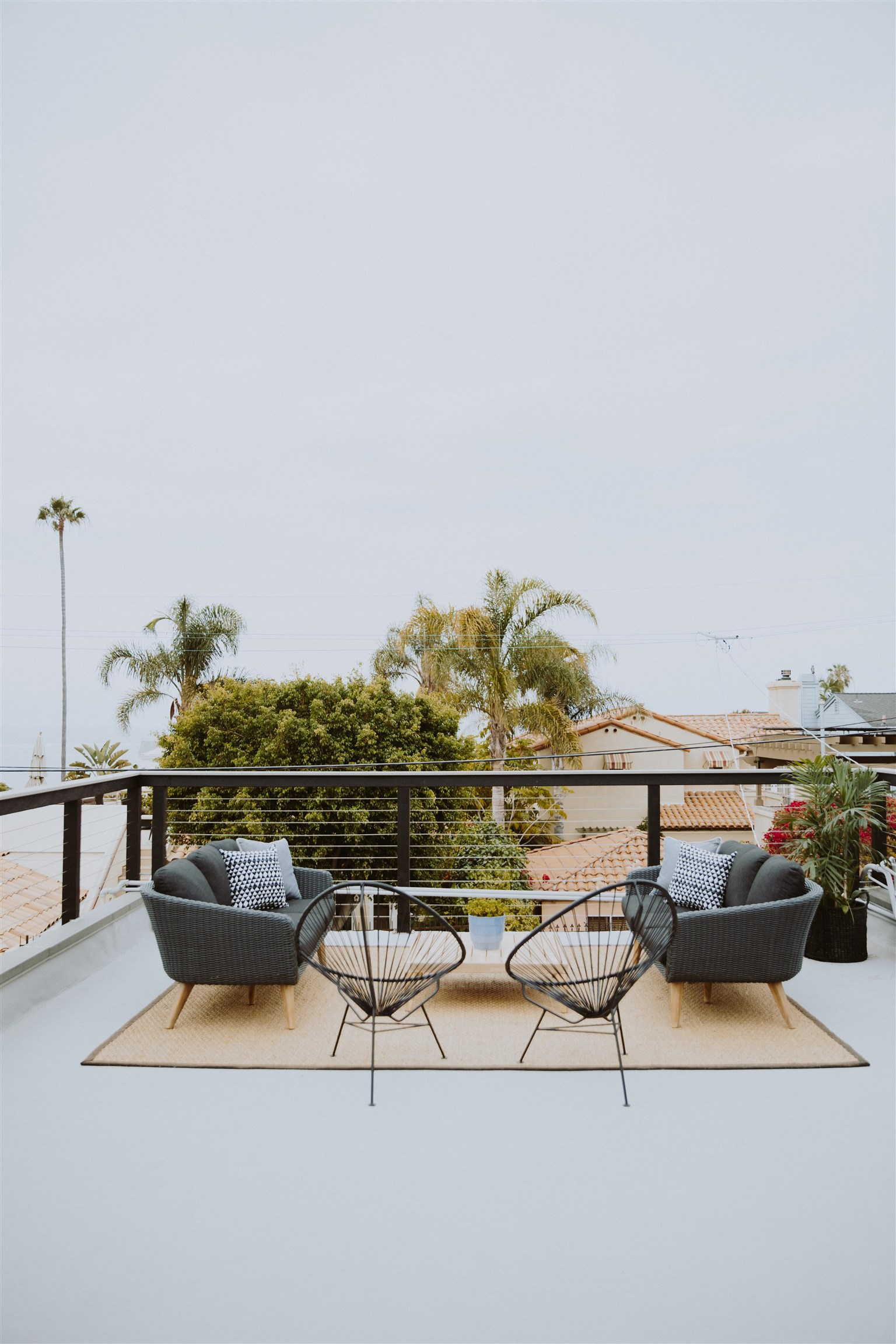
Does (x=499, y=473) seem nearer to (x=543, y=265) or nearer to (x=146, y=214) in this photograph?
(x=543, y=265)

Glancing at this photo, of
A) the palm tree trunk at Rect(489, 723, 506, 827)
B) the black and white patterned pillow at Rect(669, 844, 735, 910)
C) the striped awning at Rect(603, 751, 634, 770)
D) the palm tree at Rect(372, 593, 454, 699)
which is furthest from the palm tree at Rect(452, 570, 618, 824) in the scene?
the black and white patterned pillow at Rect(669, 844, 735, 910)

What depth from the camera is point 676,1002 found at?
315 centimetres

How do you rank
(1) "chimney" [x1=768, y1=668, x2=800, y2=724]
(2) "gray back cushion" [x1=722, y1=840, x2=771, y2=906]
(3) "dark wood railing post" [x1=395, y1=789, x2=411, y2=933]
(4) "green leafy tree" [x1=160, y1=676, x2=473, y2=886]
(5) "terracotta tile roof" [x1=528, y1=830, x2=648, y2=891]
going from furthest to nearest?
(1) "chimney" [x1=768, y1=668, x2=800, y2=724]
(4) "green leafy tree" [x1=160, y1=676, x2=473, y2=886]
(5) "terracotta tile roof" [x1=528, y1=830, x2=648, y2=891]
(3) "dark wood railing post" [x1=395, y1=789, x2=411, y2=933]
(2) "gray back cushion" [x1=722, y1=840, x2=771, y2=906]

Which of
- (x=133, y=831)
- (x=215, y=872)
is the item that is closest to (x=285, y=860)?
(x=215, y=872)

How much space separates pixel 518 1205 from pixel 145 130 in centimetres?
940

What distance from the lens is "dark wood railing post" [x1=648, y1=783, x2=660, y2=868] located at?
4.48 metres

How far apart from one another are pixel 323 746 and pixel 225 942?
12.5 meters

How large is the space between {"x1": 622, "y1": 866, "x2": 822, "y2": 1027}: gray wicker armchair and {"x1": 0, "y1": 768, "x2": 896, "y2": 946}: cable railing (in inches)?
30.1

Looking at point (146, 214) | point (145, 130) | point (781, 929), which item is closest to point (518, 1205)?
point (781, 929)

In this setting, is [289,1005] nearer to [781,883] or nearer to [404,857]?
[404,857]

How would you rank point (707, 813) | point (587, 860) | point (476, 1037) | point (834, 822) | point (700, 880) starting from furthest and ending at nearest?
1. point (707, 813)
2. point (587, 860)
3. point (834, 822)
4. point (700, 880)
5. point (476, 1037)

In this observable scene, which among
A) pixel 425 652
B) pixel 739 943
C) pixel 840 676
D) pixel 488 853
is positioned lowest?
pixel 488 853

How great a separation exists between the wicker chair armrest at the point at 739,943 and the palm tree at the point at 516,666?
1181cm

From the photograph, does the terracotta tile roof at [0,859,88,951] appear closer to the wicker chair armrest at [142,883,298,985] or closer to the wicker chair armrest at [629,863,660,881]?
the wicker chair armrest at [142,883,298,985]
